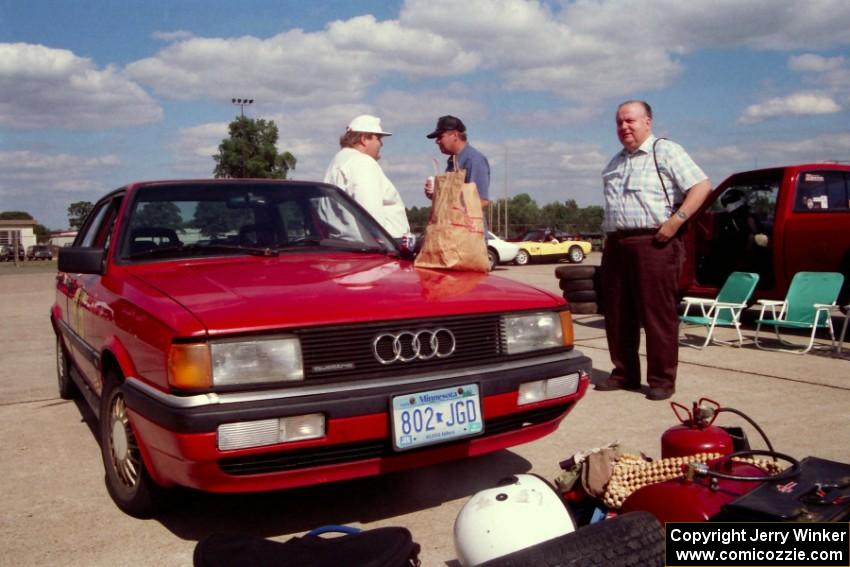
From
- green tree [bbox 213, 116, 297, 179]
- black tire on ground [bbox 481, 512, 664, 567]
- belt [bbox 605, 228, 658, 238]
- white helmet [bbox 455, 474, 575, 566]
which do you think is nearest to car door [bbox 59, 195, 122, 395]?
white helmet [bbox 455, 474, 575, 566]

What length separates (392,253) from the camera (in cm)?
408

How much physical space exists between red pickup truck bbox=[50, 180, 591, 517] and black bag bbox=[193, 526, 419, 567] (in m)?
0.50

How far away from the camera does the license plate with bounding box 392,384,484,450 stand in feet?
8.73

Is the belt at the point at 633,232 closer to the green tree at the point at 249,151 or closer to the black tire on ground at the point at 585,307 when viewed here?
the black tire on ground at the point at 585,307

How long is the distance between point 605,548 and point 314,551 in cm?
76

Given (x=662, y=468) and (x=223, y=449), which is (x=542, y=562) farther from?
(x=223, y=449)

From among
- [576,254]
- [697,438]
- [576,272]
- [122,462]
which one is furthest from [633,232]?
Result: [576,254]

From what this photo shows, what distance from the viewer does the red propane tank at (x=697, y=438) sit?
8.98 ft

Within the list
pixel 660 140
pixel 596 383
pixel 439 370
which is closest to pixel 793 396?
pixel 596 383

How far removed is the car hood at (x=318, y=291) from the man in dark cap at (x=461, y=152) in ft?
7.36

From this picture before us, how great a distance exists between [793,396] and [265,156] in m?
56.4

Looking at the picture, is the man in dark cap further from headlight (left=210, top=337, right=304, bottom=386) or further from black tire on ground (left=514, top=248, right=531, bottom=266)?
black tire on ground (left=514, top=248, right=531, bottom=266)

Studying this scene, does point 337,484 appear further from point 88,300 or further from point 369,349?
point 88,300

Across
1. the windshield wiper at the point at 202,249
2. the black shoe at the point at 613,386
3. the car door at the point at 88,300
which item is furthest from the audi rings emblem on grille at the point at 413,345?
the black shoe at the point at 613,386
